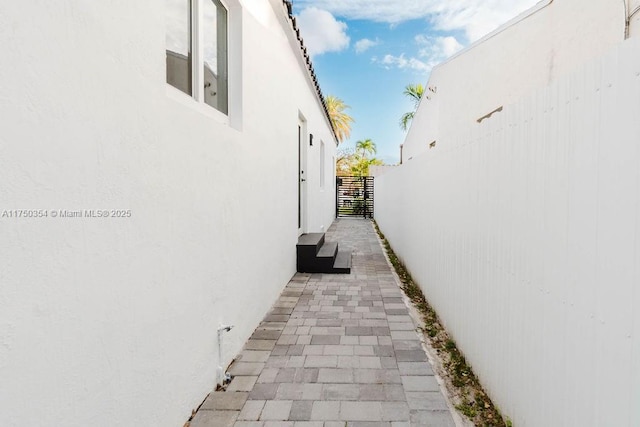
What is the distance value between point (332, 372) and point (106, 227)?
7.31 ft

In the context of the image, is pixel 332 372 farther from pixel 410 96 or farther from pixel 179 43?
pixel 410 96

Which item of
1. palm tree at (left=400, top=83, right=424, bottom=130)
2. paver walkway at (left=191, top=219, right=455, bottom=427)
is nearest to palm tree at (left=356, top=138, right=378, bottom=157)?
palm tree at (left=400, top=83, right=424, bottom=130)

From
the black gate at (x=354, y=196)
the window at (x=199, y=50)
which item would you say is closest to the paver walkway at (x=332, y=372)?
the window at (x=199, y=50)

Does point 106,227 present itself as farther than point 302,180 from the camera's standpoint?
No

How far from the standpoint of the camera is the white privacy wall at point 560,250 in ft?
4.48

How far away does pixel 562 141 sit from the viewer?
1.80m

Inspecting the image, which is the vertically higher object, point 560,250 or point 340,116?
point 340,116

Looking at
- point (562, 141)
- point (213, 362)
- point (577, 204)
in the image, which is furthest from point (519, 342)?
point (213, 362)

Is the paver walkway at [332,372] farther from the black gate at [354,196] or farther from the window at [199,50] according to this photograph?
the black gate at [354,196]

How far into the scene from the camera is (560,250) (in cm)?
181

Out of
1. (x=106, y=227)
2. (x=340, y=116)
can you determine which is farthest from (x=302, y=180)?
(x=340, y=116)

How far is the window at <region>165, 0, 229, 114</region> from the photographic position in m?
2.53

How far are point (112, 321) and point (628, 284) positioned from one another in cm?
201

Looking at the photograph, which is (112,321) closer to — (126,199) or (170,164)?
(126,199)
